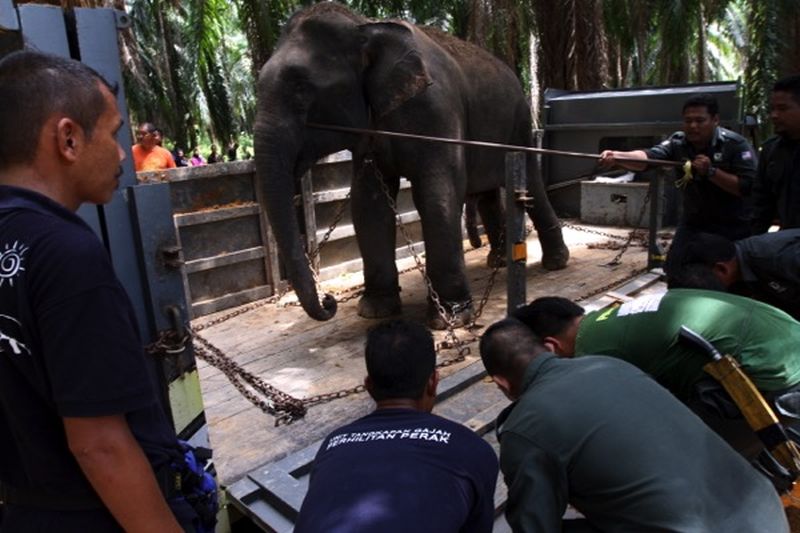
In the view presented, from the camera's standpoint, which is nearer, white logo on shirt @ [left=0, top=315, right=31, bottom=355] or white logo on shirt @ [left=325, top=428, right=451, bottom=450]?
white logo on shirt @ [left=0, top=315, right=31, bottom=355]

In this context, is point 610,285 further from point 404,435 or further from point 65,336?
point 65,336

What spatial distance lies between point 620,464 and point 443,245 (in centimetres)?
367

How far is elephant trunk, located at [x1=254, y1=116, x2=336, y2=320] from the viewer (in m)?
4.62

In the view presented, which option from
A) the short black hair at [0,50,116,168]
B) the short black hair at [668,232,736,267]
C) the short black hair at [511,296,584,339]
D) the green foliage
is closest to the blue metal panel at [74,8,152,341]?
the short black hair at [0,50,116,168]

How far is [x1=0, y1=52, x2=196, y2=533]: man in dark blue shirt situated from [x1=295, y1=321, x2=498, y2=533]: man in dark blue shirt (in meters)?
0.48

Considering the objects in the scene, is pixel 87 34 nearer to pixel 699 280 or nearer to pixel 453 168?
pixel 699 280

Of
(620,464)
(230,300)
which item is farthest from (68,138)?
(230,300)

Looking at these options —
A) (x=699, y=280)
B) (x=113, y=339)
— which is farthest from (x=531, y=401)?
(x=699, y=280)

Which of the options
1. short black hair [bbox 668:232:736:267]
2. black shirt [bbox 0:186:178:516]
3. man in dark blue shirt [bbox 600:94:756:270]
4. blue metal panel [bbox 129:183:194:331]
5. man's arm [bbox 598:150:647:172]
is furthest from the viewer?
man in dark blue shirt [bbox 600:94:756:270]

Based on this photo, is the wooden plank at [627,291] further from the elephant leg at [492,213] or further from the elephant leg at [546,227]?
the elephant leg at [492,213]

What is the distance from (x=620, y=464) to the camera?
2.09 m

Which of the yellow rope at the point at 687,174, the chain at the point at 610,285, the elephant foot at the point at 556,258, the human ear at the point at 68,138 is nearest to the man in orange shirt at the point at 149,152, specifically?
the elephant foot at the point at 556,258

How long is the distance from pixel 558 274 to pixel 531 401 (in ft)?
17.7

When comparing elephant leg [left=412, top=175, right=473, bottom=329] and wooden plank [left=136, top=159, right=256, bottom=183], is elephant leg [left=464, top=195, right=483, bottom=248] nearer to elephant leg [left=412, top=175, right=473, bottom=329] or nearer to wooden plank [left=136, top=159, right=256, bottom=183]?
elephant leg [left=412, top=175, right=473, bottom=329]
